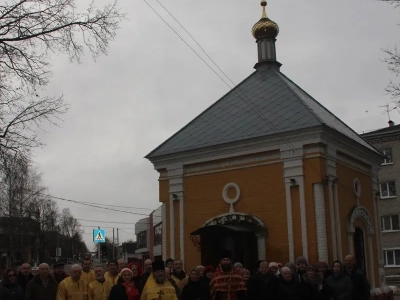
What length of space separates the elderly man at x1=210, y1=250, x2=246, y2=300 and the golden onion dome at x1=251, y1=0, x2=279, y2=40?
14.3 m

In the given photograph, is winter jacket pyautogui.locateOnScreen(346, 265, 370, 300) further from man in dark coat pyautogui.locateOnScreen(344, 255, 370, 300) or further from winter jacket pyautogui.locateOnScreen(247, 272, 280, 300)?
winter jacket pyautogui.locateOnScreen(247, 272, 280, 300)

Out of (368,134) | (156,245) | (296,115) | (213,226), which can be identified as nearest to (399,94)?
(296,115)

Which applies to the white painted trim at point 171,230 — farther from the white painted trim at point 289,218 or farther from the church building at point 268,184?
the white painted trim at point 289,218

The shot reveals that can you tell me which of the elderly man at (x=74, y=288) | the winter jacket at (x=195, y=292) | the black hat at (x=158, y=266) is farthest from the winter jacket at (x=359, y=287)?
the elderly man at (x=74, y=288)

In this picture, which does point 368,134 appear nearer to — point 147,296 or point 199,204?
point 199,204

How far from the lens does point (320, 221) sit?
15523mm

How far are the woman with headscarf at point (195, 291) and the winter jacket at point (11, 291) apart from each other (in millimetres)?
2556

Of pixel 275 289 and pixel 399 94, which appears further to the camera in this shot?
pixel 399 94

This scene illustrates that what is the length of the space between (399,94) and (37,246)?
156 ft

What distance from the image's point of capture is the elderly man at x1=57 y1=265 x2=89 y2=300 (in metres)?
8.30

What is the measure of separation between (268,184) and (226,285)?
815 centimetres

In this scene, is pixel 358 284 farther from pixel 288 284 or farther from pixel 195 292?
pixel 195 292

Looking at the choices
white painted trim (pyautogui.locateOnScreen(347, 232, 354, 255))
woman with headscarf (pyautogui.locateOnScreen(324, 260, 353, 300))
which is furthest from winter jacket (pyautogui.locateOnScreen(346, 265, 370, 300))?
white painted trim (pyautogui.locateOnScreen(347, 232, 354, 255))

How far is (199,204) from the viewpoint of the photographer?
18.0 meters
